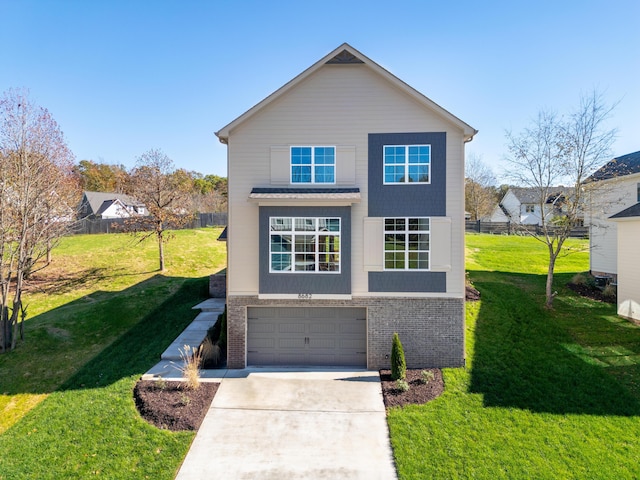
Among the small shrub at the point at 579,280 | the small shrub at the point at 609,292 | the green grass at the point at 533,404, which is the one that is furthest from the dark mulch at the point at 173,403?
the small shrub at the point at 579,280

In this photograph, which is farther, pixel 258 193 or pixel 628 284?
pixel 628 284

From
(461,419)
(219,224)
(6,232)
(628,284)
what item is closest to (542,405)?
(461,419)

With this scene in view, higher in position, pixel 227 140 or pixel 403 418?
pixel 227 140

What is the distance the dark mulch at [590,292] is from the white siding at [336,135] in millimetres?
9735

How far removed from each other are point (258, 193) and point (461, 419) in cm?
841

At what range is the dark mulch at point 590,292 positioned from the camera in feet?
50.3

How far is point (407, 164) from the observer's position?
35.4ft

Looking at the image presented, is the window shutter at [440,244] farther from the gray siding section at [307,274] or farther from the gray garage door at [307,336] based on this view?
the gray garage door at [307,336]

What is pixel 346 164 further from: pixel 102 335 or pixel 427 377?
pixel 102 335

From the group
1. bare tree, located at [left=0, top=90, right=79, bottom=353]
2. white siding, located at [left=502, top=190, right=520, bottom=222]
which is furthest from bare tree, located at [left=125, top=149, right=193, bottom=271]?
white siding, located at [left=502, top=190, right=520, bottom=222]

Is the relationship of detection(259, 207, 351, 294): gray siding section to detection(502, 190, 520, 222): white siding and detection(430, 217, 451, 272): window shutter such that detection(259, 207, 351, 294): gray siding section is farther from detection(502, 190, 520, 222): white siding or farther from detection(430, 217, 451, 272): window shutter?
detection(502, 190, 520, 222): white siding

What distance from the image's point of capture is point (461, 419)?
8.12 m

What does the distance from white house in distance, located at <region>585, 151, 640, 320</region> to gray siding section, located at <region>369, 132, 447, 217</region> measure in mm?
8883

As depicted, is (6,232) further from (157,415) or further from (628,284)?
(628,284)
